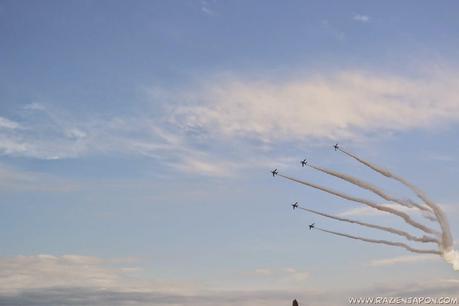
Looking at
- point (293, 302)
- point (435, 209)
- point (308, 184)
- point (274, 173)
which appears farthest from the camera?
point (274, 173)

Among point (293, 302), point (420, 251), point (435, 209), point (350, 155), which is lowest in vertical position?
point (293, 302)

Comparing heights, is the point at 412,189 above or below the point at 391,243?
above

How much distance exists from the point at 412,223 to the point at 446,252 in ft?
45.5

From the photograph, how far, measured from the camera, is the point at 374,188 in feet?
461

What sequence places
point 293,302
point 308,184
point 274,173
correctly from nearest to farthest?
point 293,302 < point 308,184 < point 274,173

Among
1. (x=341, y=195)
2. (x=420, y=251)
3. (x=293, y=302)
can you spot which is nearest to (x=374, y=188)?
(x=341, y=195)

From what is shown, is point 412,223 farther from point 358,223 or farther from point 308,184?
point 308,184

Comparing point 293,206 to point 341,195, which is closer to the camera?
point 341,195

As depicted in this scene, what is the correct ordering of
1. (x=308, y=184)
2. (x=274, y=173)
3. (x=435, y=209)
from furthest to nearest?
(x=274, y=173) < (x=308, y=184) < (x=435, y=209)

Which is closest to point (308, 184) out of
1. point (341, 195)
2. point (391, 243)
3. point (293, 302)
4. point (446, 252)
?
point (341, 195)

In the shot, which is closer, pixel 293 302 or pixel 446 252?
pixel 293 302

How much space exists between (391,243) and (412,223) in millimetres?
6856

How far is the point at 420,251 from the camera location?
143250mm

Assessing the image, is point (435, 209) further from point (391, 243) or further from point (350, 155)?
point (350, 155)
